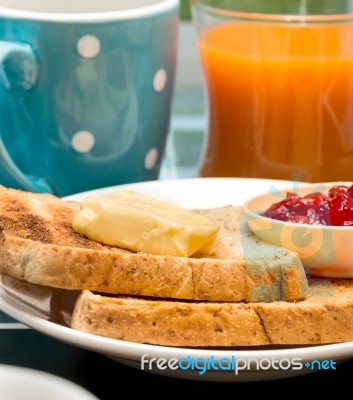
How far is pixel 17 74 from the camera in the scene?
1.34m

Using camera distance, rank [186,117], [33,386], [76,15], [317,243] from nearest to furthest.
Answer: [33,386] < [317,243] < [76,15] < [186,117]

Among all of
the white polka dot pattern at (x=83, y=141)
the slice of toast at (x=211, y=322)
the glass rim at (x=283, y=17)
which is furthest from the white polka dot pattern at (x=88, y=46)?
the slice of toast at (x=211, y=322)

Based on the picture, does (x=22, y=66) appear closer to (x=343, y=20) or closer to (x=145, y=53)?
(x=145, y=53)

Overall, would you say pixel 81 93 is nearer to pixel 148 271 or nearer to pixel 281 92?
pixel 281 92

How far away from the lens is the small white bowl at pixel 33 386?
2.65 ft

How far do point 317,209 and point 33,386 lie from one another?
43 cm

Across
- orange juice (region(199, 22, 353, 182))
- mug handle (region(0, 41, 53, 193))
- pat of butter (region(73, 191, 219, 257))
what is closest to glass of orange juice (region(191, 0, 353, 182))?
orange juice (region(199, 22, 353, 182))

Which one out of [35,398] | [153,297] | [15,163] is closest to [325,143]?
[15,163]

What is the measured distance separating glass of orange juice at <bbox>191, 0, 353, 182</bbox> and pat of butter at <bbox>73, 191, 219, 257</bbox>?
443 millimetres

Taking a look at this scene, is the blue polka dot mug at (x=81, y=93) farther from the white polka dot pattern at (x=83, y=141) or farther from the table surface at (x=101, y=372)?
the table surface at (x=101, y=372)

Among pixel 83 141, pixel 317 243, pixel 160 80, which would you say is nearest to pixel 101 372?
pixel 317 243

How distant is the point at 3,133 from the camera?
140cm

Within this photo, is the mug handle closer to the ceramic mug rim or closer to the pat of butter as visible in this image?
the ceramic mug rim

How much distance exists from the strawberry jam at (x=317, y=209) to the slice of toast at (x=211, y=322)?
0.18m
